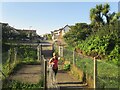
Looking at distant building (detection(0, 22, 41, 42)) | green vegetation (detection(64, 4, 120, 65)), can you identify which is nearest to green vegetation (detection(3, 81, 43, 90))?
green vegetation (detection(64, 4, 120, 65))

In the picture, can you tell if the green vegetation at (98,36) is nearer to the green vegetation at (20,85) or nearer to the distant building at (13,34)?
the green vegetation at (20,85)

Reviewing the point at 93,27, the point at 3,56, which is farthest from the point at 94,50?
the point at 93,27

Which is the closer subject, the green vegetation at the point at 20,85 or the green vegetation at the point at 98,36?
the green vegetation at the point at 20,85

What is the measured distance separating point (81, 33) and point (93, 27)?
553 centimetres

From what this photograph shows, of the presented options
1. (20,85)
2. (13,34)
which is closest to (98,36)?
(20,85)

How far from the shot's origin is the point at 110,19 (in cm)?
4478

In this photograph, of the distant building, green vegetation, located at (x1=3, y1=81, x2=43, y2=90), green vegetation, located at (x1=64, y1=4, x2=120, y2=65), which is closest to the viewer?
green vegetation, located at (x1=3, y1=81, x2=43, y2=90)

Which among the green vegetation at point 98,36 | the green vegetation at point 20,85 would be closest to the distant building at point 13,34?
the green vegetation at point 98,36

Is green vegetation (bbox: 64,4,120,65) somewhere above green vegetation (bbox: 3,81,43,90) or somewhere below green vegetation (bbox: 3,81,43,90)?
above

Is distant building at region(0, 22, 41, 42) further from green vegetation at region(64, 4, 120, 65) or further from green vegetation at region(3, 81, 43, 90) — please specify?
green vegetation at region(3, 81, 43, 90)

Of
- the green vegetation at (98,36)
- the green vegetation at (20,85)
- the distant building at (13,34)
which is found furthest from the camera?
the distant building at (13,34)

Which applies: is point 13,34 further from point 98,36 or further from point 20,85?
point 20,85

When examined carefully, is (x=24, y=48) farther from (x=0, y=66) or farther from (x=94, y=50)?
(x=0, y=66)

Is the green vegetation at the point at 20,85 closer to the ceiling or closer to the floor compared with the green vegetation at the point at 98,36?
closer to the floor
